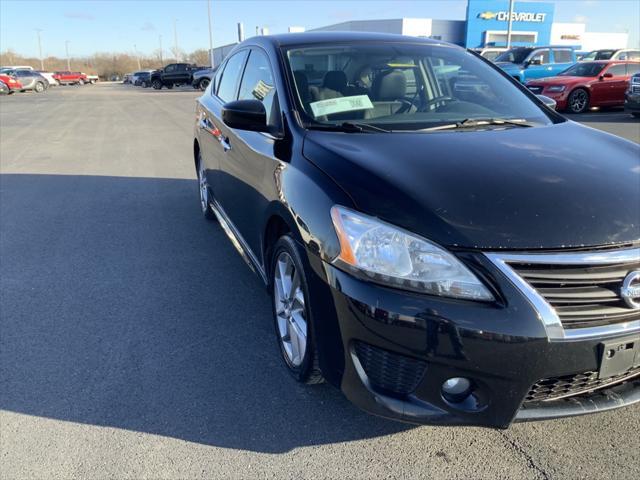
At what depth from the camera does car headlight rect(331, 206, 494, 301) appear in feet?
6.35

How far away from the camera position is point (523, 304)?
74.0 inches

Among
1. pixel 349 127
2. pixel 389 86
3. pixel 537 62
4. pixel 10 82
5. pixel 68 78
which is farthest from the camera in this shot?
pixel 68 78

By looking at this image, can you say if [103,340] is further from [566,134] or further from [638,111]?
[638,111]

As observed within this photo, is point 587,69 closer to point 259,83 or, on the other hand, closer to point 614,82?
point 614,82

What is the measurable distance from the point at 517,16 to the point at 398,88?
195 feet

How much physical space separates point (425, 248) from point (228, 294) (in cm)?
221

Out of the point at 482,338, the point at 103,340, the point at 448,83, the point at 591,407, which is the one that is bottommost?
the point at 103,340

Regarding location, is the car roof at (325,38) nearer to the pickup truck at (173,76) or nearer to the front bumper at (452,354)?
the front bumper at (452,354)

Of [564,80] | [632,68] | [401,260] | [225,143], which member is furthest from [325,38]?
[632,68]

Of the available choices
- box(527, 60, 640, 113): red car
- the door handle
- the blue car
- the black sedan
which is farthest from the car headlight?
the blue car

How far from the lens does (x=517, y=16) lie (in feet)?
180

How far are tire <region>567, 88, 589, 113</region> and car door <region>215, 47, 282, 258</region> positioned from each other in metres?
13.9

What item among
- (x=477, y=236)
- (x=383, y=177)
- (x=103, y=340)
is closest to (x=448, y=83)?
A: (x=383, y=177)

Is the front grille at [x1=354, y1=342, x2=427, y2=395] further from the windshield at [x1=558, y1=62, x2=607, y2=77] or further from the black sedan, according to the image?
the windshield at [x1=558, y1=62, x2=607, y2=77]
